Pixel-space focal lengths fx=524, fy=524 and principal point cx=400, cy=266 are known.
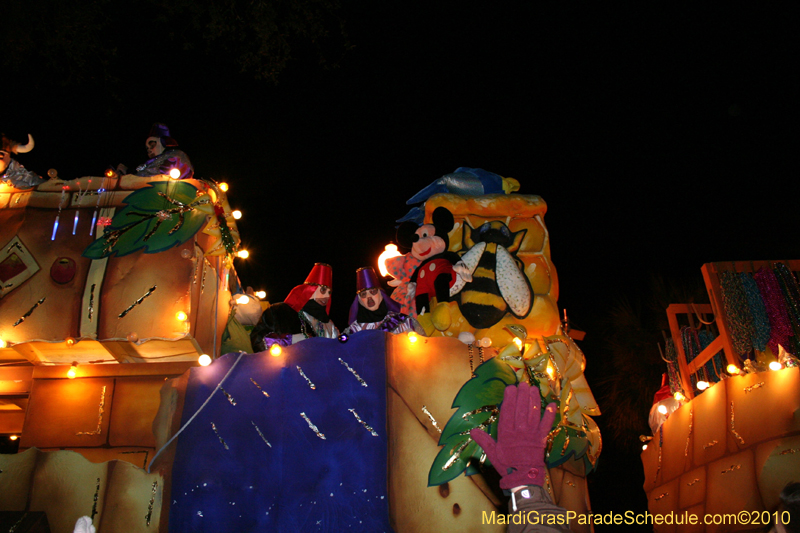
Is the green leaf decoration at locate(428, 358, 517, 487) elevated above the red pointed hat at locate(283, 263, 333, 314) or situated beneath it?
situated beneath

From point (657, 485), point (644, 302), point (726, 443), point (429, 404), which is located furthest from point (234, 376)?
point (644, 302)

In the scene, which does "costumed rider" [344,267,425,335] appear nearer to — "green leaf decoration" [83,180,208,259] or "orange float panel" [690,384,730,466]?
"green leaf decoration" [83,180,208,259]

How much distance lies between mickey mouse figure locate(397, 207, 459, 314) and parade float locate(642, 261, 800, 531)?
3194mm

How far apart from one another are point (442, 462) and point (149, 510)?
2.06m

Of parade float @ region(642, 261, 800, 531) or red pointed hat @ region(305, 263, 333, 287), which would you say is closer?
parade float @ region(642, 261, 800, 531)

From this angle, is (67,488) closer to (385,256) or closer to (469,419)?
(469,419)

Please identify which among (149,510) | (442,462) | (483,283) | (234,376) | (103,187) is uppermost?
(103,187)

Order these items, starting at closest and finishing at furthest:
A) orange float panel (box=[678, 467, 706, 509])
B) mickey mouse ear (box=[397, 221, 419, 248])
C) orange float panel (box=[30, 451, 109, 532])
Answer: orange float panel (box=[30, 451, 109, 532]) → mickey mouse ear (box=[397, 221, 419, 248]) → orange float panel (box=[678, 467, 706, 509])

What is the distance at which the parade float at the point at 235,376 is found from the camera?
3.57 metres

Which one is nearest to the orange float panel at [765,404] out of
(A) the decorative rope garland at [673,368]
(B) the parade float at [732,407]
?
(B) the parade float at [732,407]

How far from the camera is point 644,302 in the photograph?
37.0ft

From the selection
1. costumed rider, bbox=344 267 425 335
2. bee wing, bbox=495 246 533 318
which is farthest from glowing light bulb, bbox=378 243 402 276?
bee wing, bbox=495 246 533 318

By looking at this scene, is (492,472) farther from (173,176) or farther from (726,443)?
(173,176)

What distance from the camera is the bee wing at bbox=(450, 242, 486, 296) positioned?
4574mm
